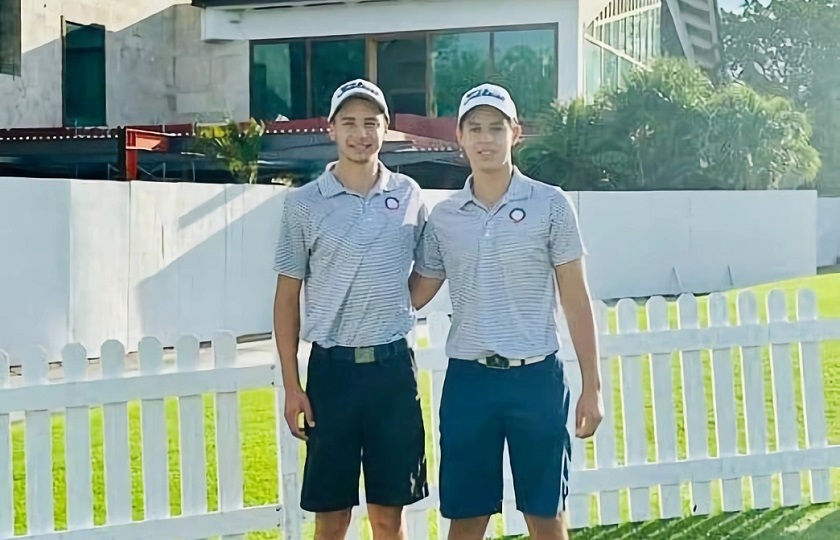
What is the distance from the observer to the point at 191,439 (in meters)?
4.21

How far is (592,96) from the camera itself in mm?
19125

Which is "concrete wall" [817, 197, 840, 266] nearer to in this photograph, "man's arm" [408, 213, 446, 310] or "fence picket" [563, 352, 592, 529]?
"fence picket" [563, 352, 592, 529]

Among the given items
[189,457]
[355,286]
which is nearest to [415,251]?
[355,286]

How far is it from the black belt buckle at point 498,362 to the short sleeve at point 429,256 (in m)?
0.35

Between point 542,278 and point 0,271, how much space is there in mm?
6929

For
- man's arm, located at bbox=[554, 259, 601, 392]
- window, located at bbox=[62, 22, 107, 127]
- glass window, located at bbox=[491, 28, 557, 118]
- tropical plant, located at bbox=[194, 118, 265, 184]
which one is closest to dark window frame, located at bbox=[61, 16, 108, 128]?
window, located at bbox=[62, 22, 107, 127]

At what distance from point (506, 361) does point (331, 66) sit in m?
17.7

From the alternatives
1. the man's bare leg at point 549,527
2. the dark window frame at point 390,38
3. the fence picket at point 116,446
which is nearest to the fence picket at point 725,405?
the man's bare leg at point 549,527

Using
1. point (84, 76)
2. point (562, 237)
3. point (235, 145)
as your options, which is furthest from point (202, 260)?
point (84, 76)

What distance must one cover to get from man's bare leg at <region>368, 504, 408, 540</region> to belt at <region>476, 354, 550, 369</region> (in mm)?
607

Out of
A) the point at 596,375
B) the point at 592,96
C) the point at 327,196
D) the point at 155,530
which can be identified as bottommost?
the point at 155,530

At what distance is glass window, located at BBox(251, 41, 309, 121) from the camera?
2062cm

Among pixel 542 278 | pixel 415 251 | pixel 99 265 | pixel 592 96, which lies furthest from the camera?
pixel 592 96

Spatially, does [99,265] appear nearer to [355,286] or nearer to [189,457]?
[189,457]
